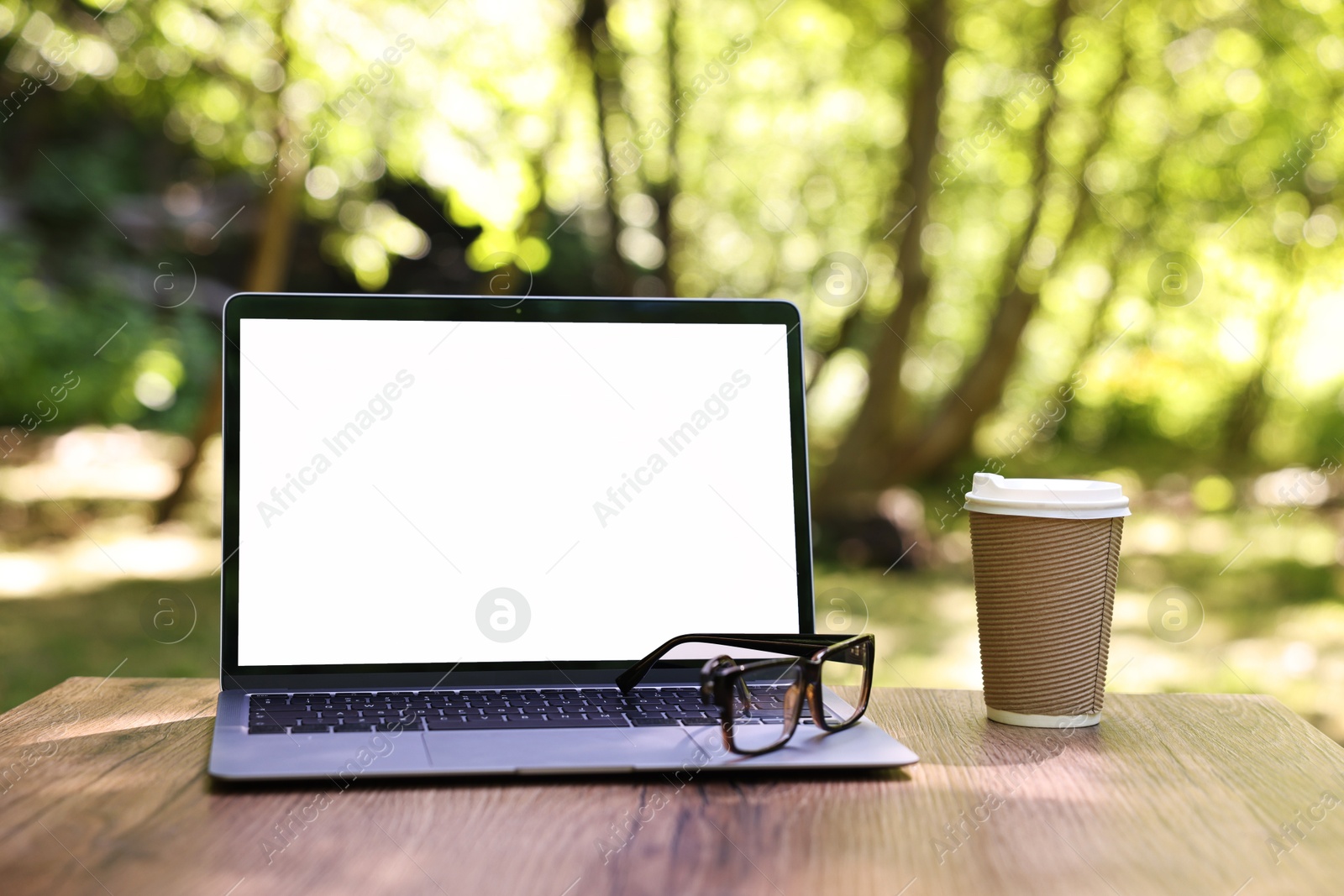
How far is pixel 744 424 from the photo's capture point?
1150 millimetres

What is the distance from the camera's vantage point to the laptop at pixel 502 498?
1050 millimetres

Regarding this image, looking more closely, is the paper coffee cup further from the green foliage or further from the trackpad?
the green foliage

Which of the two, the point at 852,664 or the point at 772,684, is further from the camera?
the point at 772,684

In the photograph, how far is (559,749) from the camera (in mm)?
874

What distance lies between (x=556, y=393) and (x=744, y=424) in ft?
0.65

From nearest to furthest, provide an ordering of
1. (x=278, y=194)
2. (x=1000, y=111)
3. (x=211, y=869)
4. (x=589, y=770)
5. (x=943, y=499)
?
(x=211, y=869) → (x=589, y=770) → (x=278, y=194) → (x=1000, y=111) → (x=943, y=499)

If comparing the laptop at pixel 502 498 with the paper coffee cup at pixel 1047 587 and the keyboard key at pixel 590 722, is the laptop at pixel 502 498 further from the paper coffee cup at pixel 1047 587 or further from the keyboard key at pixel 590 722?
the paper coffee cup at pixel 1047 587

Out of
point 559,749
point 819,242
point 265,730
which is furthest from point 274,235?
point 559,749

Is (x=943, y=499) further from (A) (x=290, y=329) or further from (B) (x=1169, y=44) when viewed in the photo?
(A) (x=290, y=329)

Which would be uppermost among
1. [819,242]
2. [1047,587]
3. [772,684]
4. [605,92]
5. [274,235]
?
[605,92]

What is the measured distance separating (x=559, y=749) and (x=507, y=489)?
12.6 inches

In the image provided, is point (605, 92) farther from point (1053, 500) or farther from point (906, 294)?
point (1053, 500)

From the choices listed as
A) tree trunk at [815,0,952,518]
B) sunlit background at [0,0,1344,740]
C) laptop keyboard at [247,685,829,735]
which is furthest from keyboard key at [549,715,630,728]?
tree trunk at [815,0,952,518]

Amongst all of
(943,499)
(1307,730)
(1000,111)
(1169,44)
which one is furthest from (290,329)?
(943,499)
